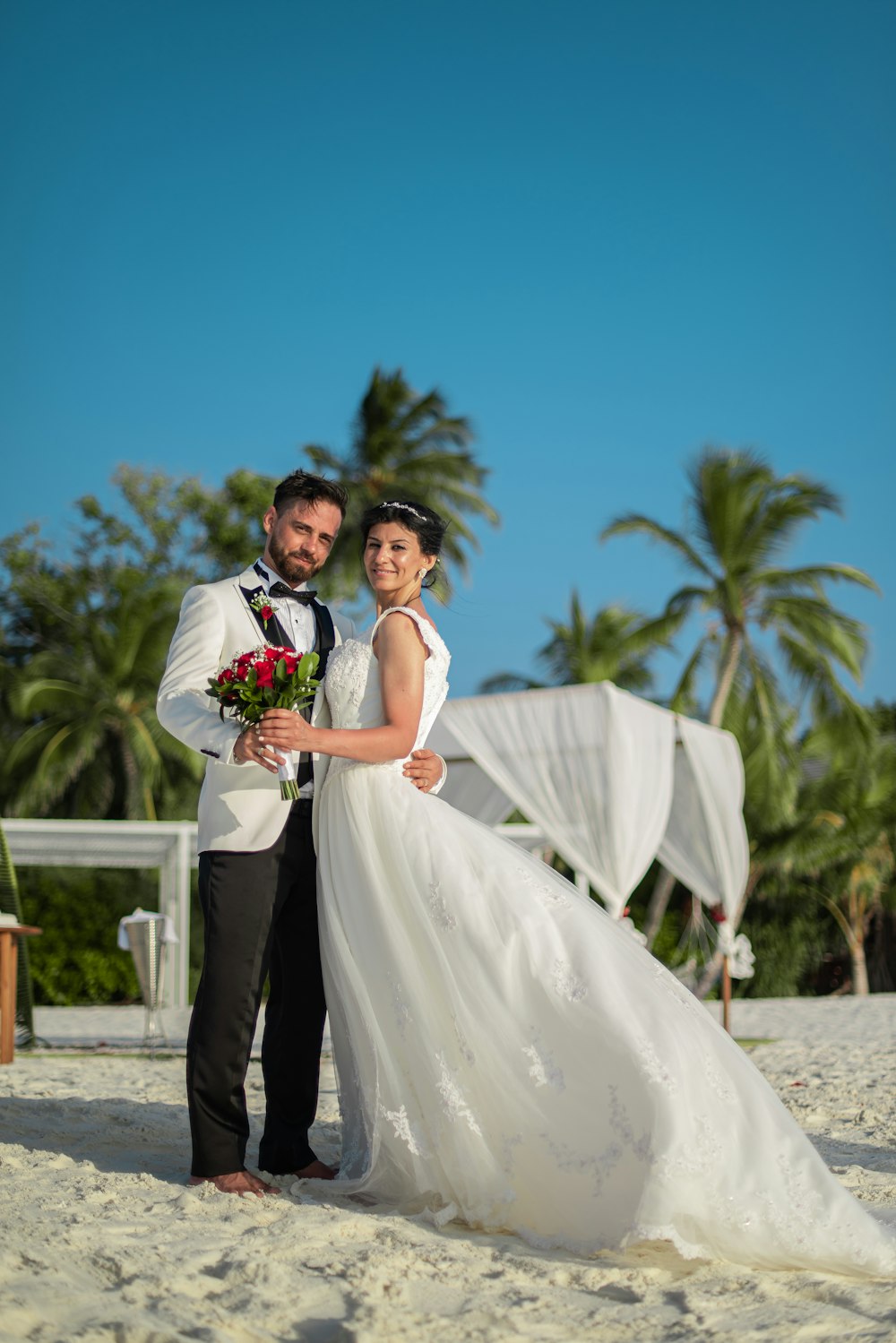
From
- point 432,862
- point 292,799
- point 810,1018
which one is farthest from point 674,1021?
point 810,1018

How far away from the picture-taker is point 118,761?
961 inches

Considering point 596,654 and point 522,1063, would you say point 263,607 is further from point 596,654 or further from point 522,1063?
point 596,654

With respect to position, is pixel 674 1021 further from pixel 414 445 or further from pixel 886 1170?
pixel 414 445

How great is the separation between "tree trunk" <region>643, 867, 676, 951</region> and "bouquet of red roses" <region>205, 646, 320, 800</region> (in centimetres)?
1888

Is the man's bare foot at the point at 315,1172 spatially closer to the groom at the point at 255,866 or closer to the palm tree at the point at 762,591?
the groom at the point at 255,866

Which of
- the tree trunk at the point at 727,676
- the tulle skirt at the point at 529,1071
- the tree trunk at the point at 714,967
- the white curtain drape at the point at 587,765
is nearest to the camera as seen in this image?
the tulle skirt at the point at 529,1071

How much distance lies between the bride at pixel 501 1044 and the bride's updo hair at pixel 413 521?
0.01m

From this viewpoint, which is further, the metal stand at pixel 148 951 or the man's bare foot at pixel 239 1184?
the metal stand at pixel 148 951

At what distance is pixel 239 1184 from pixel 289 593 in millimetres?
1780

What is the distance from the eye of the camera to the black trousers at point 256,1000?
144 inches

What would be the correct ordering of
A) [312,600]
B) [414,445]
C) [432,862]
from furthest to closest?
1. [414,445]
2. [312,600]
3. [432,862]

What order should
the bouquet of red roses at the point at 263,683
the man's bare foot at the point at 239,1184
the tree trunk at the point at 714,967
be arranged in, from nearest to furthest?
the bouquet of red roses at the point at 263,683 < the man's bare foot at the point at 239,1184 < the tree trunk at the point at 714,967

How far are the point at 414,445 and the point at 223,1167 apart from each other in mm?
24208

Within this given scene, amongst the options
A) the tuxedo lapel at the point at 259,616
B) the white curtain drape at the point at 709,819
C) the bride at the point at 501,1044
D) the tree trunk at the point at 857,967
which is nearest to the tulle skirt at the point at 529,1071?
the bride at the point at 501,1044
